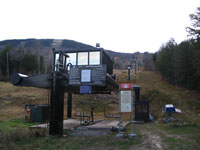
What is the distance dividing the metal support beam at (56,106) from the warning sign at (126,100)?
309cm

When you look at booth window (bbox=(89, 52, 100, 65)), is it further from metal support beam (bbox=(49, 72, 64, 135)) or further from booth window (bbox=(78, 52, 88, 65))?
metal support beam (bbox=(49, 72, 64, 135))

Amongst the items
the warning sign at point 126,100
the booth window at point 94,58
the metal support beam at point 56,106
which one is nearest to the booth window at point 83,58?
the booth window at point 94,58

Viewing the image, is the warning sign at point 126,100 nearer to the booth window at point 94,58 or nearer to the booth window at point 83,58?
the booth window at point 94,58

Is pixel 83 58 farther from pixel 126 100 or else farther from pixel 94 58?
pixel 126 100

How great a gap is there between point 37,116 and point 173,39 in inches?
1707

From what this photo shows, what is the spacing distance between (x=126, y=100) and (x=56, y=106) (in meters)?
3.46

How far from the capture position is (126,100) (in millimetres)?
11938

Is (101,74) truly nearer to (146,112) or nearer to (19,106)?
(146,112)

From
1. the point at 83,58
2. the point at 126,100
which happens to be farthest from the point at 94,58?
the point at 126,100

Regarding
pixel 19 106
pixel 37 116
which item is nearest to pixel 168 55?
pixel 19 106

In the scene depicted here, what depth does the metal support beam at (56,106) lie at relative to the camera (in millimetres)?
11875

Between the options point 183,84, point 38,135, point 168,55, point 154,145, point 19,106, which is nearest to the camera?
point 154,145

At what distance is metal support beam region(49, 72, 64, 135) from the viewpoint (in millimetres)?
11875

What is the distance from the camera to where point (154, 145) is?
9125 millimetres
